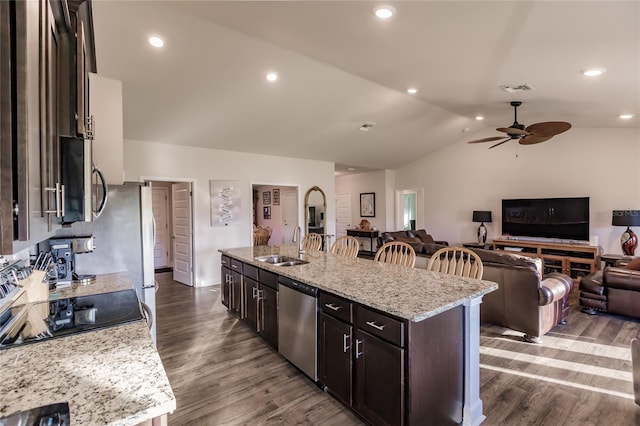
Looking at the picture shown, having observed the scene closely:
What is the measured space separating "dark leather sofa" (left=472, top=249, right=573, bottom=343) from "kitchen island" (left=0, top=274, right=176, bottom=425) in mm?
3540

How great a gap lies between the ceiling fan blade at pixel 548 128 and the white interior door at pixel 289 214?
4712mm

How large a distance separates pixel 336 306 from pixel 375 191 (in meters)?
7.64

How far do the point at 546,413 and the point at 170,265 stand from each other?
24.4ft

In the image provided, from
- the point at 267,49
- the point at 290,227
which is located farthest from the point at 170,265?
the point at 267,49

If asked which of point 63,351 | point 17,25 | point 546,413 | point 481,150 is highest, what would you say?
point 481,150

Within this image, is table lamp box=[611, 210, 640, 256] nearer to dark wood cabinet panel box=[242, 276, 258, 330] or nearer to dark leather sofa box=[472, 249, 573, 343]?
dark leather sofa box=[472, 249, 573, 343]

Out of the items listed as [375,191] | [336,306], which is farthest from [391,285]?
[375,191]

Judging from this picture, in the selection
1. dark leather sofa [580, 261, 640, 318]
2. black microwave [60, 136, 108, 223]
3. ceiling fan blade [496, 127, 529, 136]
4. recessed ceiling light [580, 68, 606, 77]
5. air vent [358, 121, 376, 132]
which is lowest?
dark leather sofa [580, 261, 640, 318]

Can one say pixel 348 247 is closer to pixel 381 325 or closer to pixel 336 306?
pixel 336 306

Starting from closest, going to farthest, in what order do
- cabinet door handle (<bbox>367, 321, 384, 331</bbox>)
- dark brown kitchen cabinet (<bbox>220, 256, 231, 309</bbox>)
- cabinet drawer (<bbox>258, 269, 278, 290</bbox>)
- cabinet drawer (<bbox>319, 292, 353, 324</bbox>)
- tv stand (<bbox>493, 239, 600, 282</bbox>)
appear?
cabinet door handle (<bbox>367, 321, 384, 331</bbox>) → cabinet drawer (<bbox>319, 292, 353, 324</bbox>) → cabinet drawer (<bbox>258, 269, 278, 290</bbox>) → dark brown kitchen cabinet (<bbox>220, 256, 231, 309</bbox>) → tv stand (<bbox>493, 239, 600, 282</bbox>)

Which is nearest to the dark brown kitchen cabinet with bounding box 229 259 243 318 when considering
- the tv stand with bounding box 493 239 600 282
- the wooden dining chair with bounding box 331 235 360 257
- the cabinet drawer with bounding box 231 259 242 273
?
the cabinet drawer with bounding box 231 259 242 273

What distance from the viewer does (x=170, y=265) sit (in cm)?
748

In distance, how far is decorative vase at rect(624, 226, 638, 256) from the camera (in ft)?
17.0

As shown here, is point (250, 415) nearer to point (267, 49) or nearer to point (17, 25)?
point (17, 25)
